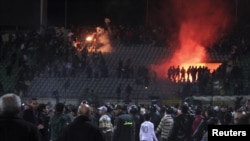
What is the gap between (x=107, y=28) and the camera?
115 feet

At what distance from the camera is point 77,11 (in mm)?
37156

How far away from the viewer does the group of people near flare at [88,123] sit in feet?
17.1

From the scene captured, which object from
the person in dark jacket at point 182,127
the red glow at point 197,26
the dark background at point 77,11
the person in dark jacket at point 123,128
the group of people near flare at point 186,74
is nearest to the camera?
the person in dark jacket at point 123,128

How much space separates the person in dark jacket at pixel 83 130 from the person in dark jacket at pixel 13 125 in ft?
5.63

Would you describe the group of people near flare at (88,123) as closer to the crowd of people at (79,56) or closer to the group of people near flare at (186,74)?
the group of people near flare at (186,74)

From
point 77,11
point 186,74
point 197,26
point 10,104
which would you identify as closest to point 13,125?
point 10,104

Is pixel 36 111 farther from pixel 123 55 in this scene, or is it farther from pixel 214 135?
pixel 123 55

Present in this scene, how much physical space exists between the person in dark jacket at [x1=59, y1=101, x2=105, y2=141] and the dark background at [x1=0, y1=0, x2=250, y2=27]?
29216mm

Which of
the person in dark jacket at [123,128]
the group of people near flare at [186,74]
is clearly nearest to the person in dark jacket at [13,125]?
the person in dark jacket at [123,128]

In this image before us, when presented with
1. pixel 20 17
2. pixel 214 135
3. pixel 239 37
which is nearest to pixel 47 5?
pixel 20 17

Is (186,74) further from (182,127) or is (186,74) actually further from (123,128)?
(123,128)

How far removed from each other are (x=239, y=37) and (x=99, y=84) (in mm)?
7546

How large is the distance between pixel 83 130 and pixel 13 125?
180 centimetres

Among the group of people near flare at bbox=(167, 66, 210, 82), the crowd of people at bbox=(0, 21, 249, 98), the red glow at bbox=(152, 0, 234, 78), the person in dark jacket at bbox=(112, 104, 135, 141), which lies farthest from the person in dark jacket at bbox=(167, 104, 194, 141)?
the red glow at bbox=(152, 0, 234, 78)
